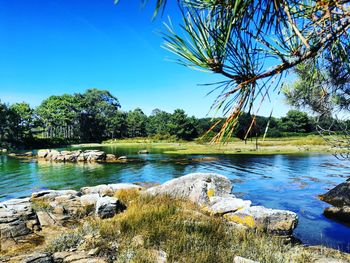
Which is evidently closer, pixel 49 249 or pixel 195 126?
pixel 49 249

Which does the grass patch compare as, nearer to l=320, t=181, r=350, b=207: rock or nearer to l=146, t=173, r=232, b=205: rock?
l=146, t=173, r=232, b=205: rock

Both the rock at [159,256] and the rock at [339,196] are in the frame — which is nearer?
the rock at [159,256]

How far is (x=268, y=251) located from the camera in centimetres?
598

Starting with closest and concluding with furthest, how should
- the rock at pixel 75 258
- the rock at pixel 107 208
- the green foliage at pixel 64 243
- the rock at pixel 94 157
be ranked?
the rock at pixel 75 258
the green foliage at pixel 64 243
the rock at pixel 107 208
the rock at pixel 94 157

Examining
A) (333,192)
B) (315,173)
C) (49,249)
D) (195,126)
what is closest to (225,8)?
(49,249)

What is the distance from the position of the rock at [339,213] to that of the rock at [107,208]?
8361 millimetres

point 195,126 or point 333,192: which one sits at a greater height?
point 195,126

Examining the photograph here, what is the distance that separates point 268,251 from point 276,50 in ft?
15.7

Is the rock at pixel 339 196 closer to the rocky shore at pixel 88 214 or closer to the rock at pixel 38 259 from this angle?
the rocky shore at pixel 88 214

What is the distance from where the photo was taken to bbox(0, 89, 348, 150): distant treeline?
2522 inches

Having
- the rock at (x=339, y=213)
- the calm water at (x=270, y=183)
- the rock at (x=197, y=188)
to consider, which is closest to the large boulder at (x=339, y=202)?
the rock at (x=339, y=213)

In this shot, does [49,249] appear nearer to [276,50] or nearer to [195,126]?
[276,50]

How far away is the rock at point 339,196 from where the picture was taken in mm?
13639

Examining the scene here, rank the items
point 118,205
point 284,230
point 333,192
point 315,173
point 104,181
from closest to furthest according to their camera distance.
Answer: point 284,230
point 118,205
point 333,192
point 104,181
point 315,173
